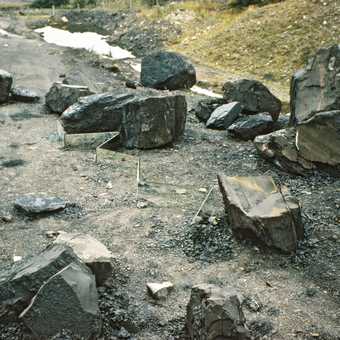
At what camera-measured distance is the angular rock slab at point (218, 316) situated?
469cm

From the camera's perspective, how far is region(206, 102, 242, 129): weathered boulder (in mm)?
11547

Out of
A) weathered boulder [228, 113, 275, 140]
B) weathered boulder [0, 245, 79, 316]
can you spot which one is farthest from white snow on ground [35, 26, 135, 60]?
weathered boulder [0, 245, 79, 316]

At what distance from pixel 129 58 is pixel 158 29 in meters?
4.69

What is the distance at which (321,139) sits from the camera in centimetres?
898

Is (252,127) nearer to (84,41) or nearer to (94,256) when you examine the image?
(94,256)

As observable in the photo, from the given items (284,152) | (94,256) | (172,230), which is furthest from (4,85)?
(94,256)

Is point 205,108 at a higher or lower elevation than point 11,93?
higher

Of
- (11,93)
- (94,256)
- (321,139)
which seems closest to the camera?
(94,256)

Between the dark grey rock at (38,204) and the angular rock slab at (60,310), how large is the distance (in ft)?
9.02

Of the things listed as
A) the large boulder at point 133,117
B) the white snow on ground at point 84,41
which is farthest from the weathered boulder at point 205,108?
the white snow on ground at point 84,41

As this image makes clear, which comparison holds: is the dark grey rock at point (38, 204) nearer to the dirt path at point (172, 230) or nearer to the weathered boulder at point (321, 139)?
the dirt path at point (172, 230)

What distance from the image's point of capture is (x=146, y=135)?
10305 mm

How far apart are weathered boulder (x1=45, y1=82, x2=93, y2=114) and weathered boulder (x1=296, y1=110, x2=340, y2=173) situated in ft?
18.4

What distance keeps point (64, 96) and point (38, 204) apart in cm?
547
